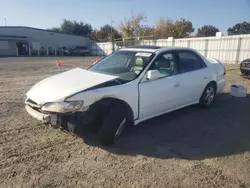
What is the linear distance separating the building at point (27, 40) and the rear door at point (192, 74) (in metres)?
40.1

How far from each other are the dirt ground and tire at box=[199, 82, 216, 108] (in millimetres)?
707

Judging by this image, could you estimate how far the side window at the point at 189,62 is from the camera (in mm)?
4816

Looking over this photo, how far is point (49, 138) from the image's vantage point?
3871mm

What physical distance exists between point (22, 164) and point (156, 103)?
239 centimetres

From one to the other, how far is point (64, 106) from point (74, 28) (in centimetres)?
6055

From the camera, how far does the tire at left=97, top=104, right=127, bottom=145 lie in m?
3.41

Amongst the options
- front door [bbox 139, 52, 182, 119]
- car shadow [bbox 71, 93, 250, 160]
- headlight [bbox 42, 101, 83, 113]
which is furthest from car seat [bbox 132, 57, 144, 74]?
headlight [bbox 42, 101, 83, 113]

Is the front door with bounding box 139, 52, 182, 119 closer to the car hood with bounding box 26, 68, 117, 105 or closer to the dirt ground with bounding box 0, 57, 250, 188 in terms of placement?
the dirt ground with bounding box 0, 57, 250, 188

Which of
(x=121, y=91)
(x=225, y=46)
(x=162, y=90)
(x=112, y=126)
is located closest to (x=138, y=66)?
(x=162, y=90)

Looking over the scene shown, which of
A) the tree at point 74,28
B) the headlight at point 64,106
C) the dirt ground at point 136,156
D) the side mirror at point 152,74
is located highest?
the tree at point 74,28

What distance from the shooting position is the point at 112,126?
343 cm

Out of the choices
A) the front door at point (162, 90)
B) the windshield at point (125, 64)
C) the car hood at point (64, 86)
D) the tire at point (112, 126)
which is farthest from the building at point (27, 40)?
the tire at point (112, 126)

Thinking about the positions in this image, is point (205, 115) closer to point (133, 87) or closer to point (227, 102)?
point (227, 102)

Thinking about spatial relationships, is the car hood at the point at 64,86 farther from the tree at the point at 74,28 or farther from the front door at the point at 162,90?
the tree at the point at 74,28
